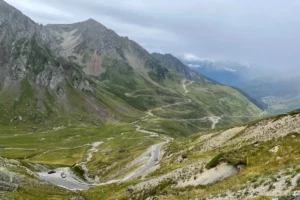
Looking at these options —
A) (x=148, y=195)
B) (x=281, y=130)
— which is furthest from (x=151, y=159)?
(x=148, y=195)

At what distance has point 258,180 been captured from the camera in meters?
44.1

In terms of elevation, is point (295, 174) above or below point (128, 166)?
above

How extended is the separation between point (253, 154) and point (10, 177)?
50959 millimetres

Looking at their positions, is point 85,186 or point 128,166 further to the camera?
point 128,166

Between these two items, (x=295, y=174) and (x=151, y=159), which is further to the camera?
(x=151, y=159)

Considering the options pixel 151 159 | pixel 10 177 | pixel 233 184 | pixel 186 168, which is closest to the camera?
pixel 233 184

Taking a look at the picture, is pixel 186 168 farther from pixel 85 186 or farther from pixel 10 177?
pixel 85 186

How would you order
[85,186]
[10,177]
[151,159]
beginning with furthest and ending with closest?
[151,159]
[85,186]
[10,177]

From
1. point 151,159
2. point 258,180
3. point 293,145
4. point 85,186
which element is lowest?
point 85,186

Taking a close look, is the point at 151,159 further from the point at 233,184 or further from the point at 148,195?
the point at 233,184

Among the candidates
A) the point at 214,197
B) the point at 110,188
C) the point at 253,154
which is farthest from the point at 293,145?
the point at 110,188

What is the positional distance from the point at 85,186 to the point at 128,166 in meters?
20.1

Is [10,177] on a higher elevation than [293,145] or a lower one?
lower

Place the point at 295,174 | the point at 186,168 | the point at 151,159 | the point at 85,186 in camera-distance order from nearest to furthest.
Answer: the point at 295,174 → the point at 186,168 → the point at 85,186 → the point at 151,159
